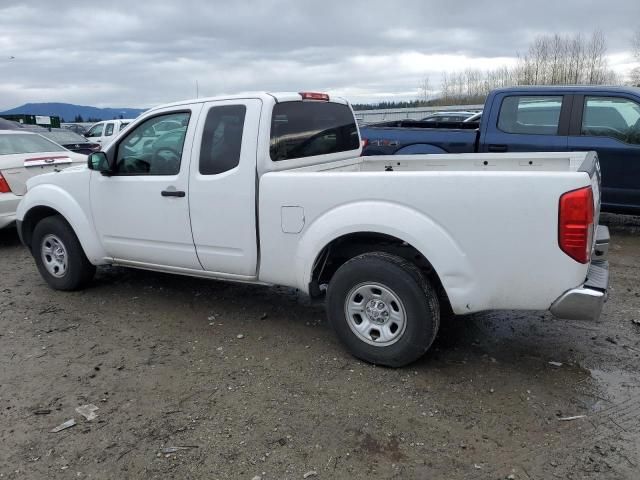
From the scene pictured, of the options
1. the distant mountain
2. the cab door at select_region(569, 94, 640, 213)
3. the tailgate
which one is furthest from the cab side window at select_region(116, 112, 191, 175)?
the distant mountain

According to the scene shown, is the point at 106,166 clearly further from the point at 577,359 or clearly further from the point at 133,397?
the point at 577,359

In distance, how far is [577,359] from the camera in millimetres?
3801

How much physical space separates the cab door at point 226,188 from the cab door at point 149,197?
124 mm

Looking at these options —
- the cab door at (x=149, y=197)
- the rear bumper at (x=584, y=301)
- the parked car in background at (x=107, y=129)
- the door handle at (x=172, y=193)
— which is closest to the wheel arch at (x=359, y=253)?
the rear bumper at (x=584, y=301)

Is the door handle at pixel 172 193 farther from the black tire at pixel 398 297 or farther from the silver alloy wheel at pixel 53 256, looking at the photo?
the silver alloy wheel at pixel 53 256

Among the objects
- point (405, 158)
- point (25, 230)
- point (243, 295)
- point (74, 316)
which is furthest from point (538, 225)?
point (25, 230)

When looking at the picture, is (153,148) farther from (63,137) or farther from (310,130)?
(63,137)

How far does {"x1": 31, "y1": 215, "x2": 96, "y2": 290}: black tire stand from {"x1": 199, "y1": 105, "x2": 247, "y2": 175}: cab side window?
189 cm

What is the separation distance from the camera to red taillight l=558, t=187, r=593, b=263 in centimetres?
295

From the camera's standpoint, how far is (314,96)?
461cm

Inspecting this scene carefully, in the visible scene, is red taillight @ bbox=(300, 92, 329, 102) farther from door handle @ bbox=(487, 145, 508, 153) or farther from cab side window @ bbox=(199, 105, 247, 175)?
door handle @ bbox=(487, 145, 508, 153)

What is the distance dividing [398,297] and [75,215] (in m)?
3.30

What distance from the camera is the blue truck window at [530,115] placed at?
23.2 ft

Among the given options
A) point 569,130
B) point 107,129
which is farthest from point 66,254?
point 107,129
